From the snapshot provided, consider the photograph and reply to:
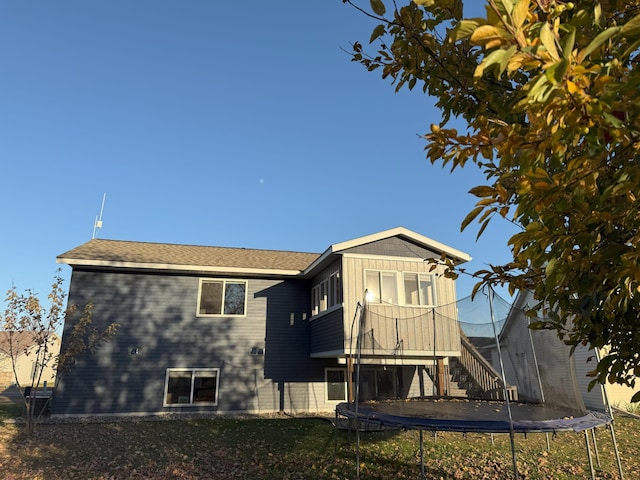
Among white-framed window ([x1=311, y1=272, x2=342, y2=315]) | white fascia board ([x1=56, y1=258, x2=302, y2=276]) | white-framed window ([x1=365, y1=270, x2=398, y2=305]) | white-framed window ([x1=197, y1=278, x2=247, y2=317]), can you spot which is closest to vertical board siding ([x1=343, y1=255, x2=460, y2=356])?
white-framed window ([x1=365, y1=270, x2=398, y2=305])

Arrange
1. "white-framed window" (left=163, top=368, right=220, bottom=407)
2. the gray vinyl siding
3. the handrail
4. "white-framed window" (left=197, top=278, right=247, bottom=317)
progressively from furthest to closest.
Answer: "white-framed window" (left=197, top=278, right=247, bottom=317)
"white-framed window" (left=163, top=368, right=220, bottom=407)
the gray vinyl siding
the handrail

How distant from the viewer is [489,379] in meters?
10.9

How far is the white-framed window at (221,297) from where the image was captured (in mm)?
15000

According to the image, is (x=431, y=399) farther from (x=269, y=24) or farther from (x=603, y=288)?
(x=269, y=24)

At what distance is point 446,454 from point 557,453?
2.48 m

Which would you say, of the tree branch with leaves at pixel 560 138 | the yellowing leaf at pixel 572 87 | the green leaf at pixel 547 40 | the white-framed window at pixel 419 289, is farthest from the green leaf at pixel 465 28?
the white-framed window at pixel 419 289

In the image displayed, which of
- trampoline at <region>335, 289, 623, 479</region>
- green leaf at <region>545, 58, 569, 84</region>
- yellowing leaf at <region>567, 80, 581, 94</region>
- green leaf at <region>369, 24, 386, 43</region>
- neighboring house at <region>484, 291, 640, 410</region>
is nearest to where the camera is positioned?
green leaf at <region>545, 58, 569, 84</region>

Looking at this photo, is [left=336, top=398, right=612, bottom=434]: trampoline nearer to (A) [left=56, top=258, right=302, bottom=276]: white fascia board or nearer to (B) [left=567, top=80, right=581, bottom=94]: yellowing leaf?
(B) [left=567, top=80, right=581, bottom=94]: yellowing leaf

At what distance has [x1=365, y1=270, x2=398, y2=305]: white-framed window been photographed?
13039 millimetres

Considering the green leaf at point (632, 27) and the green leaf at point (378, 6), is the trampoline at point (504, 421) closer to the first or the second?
the green leaf at point (378, 6)

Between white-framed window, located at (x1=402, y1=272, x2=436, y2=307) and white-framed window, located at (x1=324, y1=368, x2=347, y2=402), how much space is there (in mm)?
4210

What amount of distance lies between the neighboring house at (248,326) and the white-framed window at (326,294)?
0.06 m

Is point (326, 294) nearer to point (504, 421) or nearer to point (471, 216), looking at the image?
point (504, 421)

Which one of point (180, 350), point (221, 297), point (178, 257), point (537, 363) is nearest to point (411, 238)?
point (537, 363)
